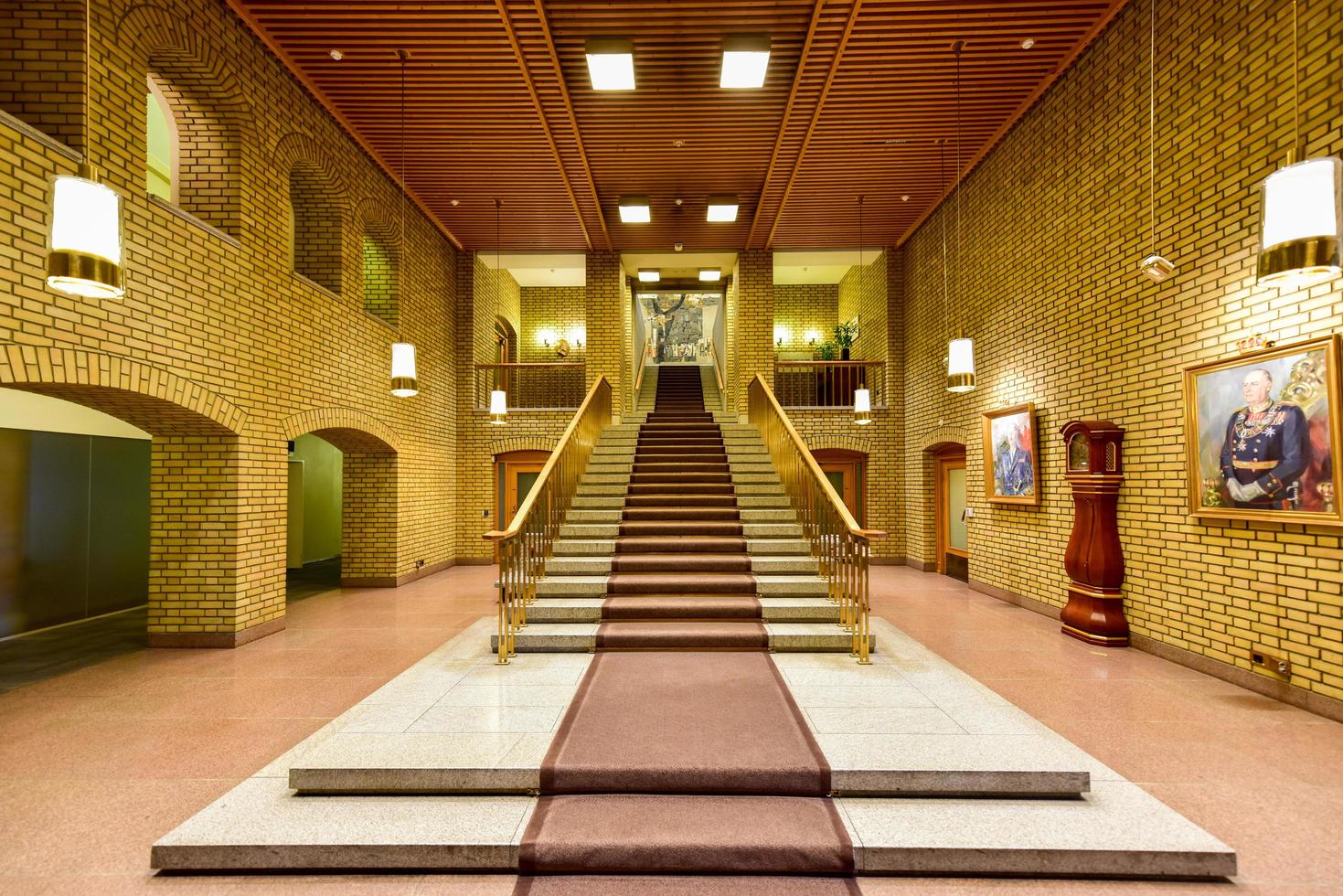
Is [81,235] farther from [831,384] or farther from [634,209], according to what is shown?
[831,384]

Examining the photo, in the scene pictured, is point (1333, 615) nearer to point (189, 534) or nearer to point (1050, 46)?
point (1050, 46)

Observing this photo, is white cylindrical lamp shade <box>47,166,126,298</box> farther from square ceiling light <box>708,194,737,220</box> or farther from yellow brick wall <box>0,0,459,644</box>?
square ceiling light <box>708,194,737,220</box>

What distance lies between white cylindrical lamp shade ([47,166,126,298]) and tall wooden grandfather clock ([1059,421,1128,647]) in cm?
673

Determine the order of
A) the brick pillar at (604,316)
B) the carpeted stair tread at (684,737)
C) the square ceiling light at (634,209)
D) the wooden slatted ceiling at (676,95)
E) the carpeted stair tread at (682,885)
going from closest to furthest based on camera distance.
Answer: the carpeted stair tread at (682,885) < the carpeted stair tread at (684,737) < the wooden slatted ceiling at (676,95) < the square ceiling light at (634,209) < the brick pillar at (604,316)

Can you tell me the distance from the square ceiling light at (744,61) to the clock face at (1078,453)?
14.9ft

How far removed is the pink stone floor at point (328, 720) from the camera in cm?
248

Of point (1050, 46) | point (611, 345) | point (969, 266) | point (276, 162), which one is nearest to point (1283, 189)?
point (1050, 46)

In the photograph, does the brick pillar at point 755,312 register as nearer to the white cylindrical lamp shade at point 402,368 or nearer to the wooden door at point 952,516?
the wooden door at point 952,516

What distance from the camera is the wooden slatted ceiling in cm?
549

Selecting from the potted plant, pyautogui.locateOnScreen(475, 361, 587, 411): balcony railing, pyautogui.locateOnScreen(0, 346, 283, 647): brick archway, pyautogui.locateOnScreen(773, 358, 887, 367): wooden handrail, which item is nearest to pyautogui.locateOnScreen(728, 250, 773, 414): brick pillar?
pyautogui.locateOnScreen(773, 358, 887, 367): wooden handrail

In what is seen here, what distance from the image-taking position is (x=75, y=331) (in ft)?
13.3

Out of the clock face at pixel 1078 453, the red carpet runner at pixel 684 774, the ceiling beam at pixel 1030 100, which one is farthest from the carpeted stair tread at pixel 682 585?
the ceiling beam at pixel 1030 100

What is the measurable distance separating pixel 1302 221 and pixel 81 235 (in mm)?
5187

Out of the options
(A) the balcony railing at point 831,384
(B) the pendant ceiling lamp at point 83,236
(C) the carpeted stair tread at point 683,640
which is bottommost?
(C) the carpeted stair tread at point 683,640
